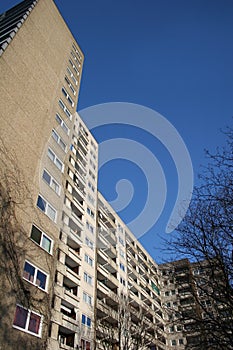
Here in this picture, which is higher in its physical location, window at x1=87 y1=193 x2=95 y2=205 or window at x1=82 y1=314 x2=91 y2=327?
window at x1=87 y1=193 x2=95 y2=205

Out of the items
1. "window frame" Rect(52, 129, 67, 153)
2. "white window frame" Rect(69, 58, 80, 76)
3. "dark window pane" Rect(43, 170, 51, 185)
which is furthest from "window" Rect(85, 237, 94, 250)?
"white window frame" Rect(69, 58, 80, 76)

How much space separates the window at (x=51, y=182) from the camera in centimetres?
2117

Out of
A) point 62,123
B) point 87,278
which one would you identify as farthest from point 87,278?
point 62,123

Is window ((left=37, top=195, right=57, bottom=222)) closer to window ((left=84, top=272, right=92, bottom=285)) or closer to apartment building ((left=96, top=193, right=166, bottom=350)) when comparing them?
window ((left=84, top=272, right=92, bottom=285))

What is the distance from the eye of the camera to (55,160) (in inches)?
934

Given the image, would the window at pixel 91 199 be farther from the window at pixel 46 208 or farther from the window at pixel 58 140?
the window at pixel 46 208

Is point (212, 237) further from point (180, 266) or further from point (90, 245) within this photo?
point (90, 245)

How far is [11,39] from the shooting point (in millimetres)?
21375

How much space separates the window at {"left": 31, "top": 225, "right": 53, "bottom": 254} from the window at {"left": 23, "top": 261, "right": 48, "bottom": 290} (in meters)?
1.65

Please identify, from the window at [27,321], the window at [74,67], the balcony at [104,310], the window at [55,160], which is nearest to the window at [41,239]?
the window at [27,321]

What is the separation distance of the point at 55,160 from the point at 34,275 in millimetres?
10071

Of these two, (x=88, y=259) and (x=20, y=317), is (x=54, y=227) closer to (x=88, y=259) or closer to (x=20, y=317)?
(x=20, y=317)

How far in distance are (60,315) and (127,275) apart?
69.6 ft

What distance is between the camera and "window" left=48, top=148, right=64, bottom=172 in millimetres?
23092
